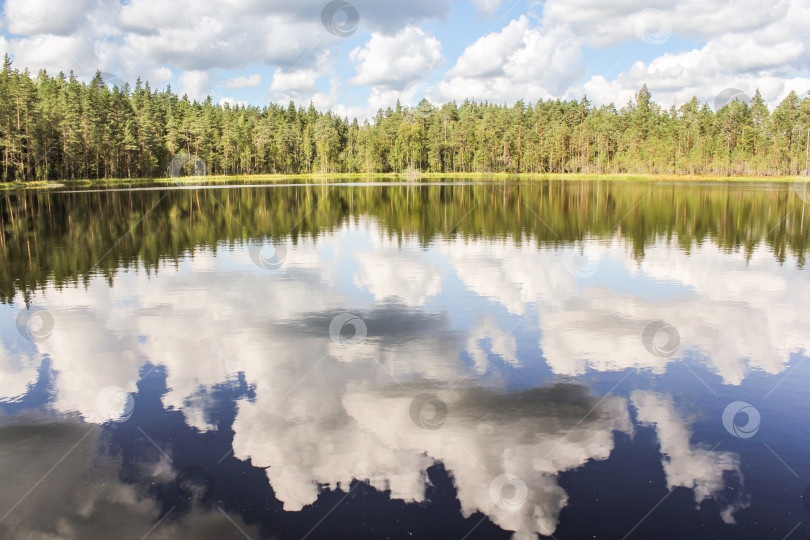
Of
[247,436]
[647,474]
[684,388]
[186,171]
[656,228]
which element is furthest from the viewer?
[186,171]

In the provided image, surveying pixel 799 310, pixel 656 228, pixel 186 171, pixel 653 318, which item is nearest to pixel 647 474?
pixel 653 318

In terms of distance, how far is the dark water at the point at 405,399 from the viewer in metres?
8.91

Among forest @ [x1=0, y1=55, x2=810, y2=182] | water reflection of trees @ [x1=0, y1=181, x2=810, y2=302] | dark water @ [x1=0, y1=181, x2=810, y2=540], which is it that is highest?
forest @ [x1=0, y1=55, x2=810, y2=182]

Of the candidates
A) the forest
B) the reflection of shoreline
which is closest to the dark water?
the reflection of shoreline

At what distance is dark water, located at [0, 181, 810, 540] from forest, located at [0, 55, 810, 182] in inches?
4122

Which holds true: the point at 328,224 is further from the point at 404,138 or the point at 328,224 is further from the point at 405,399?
the point at 404,138

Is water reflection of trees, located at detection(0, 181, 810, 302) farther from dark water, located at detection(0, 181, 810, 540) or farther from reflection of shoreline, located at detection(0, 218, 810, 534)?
reflection of shoreline, located at detection(0, 218, 810, 534)

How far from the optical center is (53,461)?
1033cm

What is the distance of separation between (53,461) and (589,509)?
927 centimetres

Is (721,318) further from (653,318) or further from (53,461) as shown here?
(53,461)

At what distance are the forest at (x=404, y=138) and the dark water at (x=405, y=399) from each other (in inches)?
4122

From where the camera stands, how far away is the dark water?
891 cm

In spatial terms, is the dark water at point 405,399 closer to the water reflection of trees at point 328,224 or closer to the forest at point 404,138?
the water reflection of trees at point 328,224

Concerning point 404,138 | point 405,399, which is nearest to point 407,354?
point 405,399
